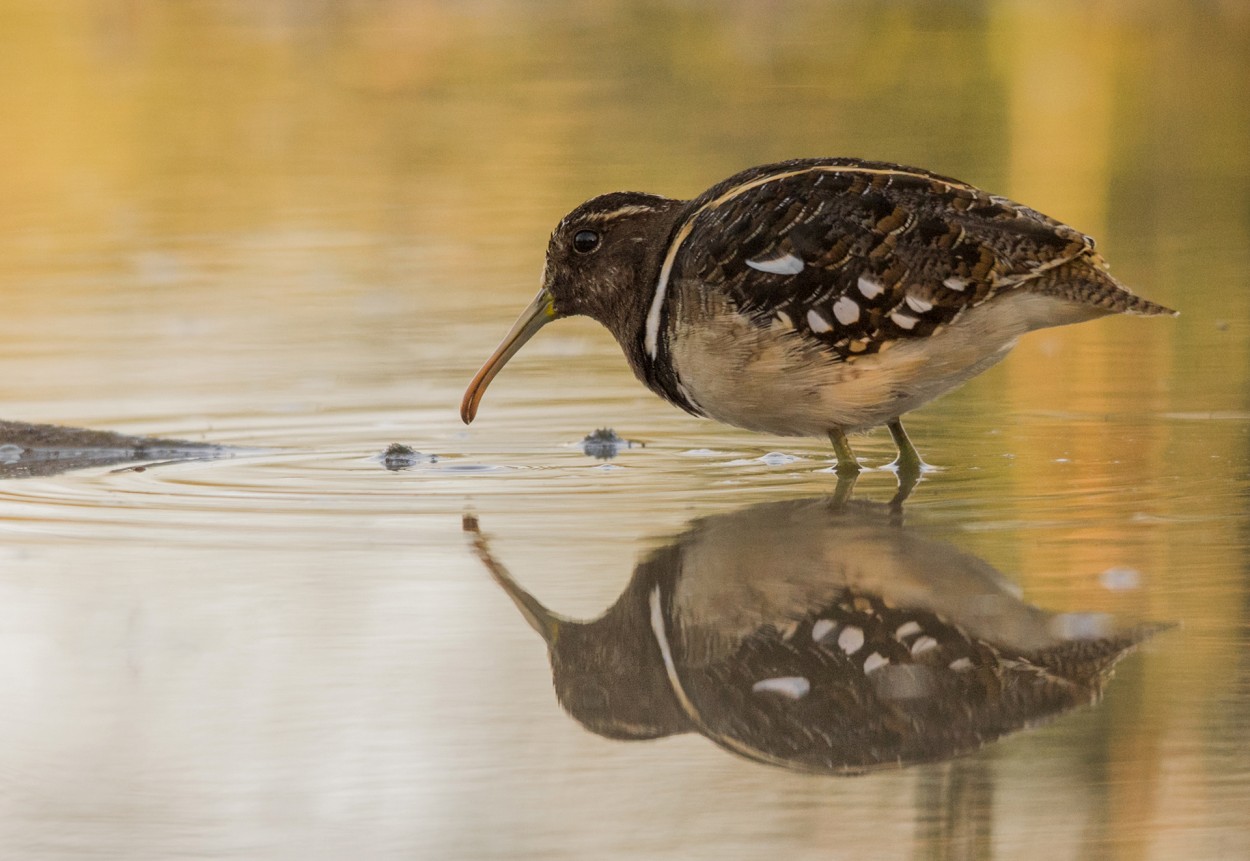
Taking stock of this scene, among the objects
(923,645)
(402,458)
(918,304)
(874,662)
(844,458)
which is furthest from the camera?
(402,458)

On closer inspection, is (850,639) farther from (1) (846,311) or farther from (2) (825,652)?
(1) (846,311)

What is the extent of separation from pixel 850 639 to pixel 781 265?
2.15m

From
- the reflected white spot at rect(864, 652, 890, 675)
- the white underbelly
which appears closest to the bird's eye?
the white underbelly

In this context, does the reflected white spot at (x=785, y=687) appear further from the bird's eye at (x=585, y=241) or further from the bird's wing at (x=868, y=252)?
the bird's eye at (x=585, y=241)

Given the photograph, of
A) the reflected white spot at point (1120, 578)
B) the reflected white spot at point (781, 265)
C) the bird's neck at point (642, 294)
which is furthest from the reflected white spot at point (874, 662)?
the bird's neck at point (642, 294)

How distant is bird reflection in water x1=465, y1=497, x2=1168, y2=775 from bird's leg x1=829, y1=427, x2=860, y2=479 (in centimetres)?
112

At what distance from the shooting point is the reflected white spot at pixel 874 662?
491cm

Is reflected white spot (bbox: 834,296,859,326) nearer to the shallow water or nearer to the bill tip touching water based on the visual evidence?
the bill tip touching water

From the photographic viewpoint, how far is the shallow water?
4.16m

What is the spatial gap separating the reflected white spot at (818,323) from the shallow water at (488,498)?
0.57 m

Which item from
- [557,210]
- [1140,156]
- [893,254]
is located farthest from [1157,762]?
[1140,156]

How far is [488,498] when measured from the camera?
700cm

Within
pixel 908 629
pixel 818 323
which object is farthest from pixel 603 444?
pixel 908 629

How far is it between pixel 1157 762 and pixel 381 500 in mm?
3368
